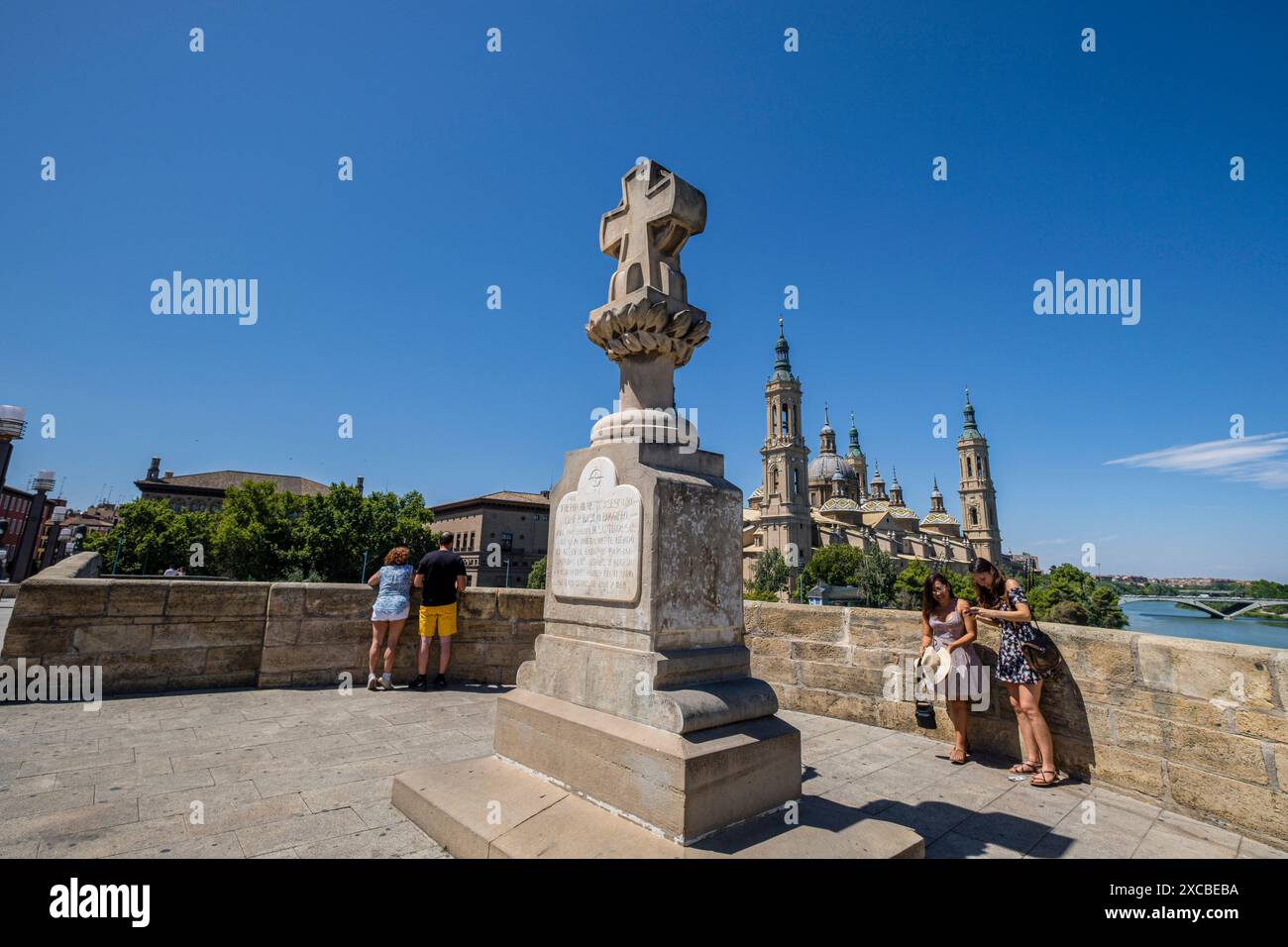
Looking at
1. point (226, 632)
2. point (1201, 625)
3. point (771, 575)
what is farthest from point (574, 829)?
point (1201, 625)

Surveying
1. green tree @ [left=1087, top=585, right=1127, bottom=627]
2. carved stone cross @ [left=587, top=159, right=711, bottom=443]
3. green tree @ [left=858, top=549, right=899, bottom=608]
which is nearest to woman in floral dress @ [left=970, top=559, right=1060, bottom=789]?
carved stone cross @ [left=587, top=159, right=711, bottom=443]

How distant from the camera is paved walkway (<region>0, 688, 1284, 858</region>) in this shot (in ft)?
9.05

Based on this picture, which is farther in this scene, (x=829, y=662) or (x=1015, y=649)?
(x=829, y=662)

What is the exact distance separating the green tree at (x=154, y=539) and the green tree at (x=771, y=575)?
52717 mm

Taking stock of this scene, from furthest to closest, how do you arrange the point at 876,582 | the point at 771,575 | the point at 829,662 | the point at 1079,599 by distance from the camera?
the point at 771,575, the point at 1079,599, the point at 876,582, the point at 829,662

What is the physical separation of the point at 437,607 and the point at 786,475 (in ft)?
236

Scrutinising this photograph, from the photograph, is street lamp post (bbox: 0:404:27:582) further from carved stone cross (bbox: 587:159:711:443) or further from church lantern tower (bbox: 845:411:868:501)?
church lantern tower (bbox: 845:411:868:501)

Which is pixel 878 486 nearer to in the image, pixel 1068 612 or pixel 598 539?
pixel 1068 612

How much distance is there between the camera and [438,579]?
21.3 ft

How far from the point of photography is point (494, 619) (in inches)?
281

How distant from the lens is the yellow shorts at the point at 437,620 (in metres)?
6.49

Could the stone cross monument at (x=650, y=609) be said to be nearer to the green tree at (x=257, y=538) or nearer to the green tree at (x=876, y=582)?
the green tree at (x=257, y=538)
